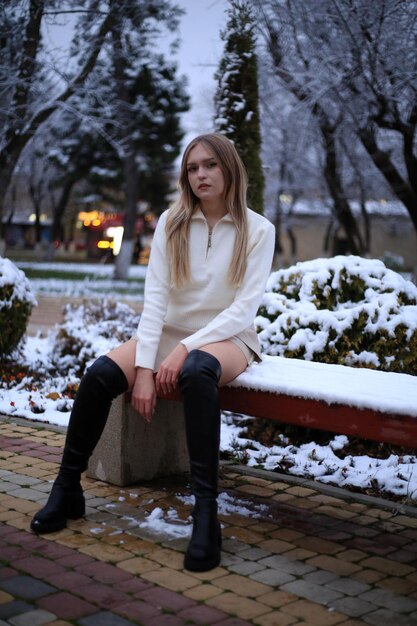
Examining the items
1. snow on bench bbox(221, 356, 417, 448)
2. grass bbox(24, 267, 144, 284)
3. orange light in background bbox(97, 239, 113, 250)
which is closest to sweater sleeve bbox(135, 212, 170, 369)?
snow on bench bbox(221, 356, 417, 448)

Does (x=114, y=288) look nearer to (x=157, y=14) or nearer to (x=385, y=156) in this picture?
(x=157, y=14)

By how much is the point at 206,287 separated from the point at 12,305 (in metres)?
3.90

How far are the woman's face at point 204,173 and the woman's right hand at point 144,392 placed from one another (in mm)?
915

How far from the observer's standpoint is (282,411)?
3.61m

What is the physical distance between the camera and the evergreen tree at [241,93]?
786 cm

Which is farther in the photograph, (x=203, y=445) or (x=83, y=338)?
(x=83, y=338)

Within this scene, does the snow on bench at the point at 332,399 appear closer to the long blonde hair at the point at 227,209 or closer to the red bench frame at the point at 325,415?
the red bench frame at the point at 325,415

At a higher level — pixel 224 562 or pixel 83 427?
pixel 83 427

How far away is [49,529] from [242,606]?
3.49ft

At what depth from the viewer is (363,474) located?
183 inches

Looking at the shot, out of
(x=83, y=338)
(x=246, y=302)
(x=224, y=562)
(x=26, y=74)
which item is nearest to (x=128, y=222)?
(x=26, y=74)

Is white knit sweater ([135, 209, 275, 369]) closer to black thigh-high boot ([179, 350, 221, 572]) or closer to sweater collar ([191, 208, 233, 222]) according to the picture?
sweater collar ([191, 208, 233, 222])

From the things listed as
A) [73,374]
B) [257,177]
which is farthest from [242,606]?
[257,177]

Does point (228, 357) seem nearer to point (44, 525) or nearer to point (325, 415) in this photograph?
point (325, 415)
